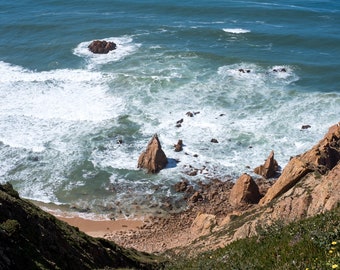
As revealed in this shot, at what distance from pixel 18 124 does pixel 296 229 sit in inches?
1720

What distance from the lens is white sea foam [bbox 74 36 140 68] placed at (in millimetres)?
67775

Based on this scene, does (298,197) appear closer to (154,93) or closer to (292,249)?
(292,249)

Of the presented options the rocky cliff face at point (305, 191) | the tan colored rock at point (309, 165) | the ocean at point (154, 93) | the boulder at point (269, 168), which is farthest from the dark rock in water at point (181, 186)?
the rocky cliff face at point (305, 191)

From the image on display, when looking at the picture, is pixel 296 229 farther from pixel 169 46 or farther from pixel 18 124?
pixel 169 46

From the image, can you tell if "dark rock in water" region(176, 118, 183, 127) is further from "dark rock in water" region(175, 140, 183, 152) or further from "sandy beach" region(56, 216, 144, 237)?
"sandy beach" region(56, 216, 144, 237)

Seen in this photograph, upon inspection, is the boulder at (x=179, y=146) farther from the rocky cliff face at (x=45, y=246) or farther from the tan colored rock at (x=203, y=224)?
the rocky cliff face at (x=45, y=246)

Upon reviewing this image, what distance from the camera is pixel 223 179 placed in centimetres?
4094

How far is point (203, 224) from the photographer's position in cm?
3350

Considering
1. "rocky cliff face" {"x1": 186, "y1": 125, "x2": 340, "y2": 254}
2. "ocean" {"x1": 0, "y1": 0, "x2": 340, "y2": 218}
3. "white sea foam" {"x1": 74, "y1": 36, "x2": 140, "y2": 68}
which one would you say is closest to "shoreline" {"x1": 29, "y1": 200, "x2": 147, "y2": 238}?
"ocean" {"x1": 0, "y1": 0, "x2": 340, "y2": 218}

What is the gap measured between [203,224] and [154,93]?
26.3m

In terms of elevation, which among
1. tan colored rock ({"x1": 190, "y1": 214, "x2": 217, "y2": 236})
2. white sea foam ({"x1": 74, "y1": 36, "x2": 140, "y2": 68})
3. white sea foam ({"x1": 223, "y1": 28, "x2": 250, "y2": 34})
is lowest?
tan colored rock ({"x1": 190, "y1": 214, "x2": 217, "y2": 236})

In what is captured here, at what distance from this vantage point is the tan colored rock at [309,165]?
96.9 ft

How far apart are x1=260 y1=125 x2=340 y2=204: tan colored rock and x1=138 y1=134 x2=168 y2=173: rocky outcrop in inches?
468

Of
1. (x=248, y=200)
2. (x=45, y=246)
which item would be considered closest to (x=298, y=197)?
(x=248, y=200)
